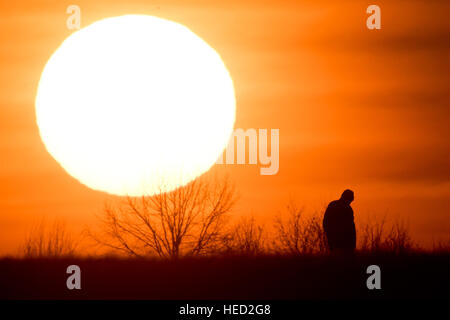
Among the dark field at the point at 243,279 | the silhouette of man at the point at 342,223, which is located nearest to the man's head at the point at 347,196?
the silhouette of man at the point at 342,223

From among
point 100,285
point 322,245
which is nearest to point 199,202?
point 322,245

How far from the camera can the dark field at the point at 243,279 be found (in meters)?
18.6

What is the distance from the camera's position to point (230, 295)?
18562 mm

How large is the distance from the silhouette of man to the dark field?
0.85m

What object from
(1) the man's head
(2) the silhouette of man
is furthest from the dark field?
(1) the man's head

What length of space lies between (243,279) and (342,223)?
265 cm

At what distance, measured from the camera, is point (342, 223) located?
2045 centimetres

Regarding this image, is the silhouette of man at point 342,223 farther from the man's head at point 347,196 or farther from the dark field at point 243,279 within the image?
the dark field at point 243,279

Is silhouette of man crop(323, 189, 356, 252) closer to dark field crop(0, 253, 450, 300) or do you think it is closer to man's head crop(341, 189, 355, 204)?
man's head crop(341, 189, 355, 204)

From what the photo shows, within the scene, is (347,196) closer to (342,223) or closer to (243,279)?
(342,223)

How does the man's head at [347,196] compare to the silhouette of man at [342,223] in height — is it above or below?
→ above

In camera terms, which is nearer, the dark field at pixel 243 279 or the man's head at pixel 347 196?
the dark field at pixel 243 279

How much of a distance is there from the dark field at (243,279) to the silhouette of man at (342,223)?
2.77ft
